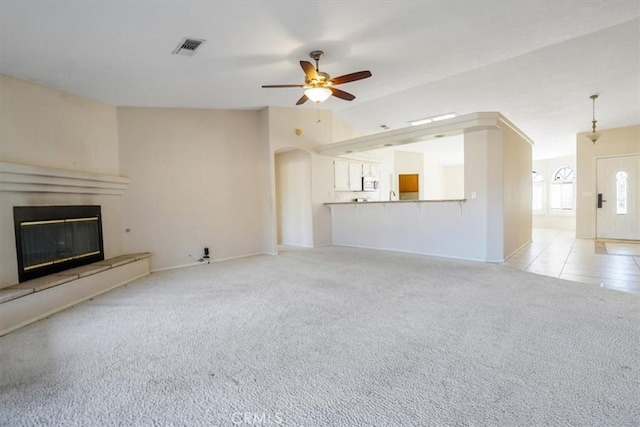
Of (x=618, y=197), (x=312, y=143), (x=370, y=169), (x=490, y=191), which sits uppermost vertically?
(x=312, y=143)

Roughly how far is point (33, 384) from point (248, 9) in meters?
3.27

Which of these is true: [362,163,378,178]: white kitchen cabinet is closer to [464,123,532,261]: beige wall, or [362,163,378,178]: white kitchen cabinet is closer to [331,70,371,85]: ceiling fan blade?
[464,123,532,261]: beige wall

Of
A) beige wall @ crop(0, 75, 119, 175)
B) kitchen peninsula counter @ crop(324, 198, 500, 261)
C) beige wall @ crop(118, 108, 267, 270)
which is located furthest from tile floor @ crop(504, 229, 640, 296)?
beige wall @ crop(0, 75, 119, 175)

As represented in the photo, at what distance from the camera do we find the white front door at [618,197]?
719 centimetres

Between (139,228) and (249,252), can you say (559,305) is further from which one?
(139,228)

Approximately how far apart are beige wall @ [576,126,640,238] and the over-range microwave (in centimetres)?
498

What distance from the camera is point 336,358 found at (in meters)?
2.13

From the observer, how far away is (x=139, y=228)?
5.15 metres

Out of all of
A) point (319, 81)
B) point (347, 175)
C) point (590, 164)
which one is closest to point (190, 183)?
point (319, 81)

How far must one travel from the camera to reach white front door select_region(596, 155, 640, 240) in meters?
7.19

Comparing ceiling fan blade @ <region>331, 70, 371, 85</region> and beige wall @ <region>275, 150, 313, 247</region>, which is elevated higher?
ceiling fan blade @ <region>331, 70, 371, 85</region>

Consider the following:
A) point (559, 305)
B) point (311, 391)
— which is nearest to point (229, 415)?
point (311, 391)

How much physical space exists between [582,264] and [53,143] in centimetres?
776

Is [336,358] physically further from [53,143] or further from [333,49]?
[53,143]
